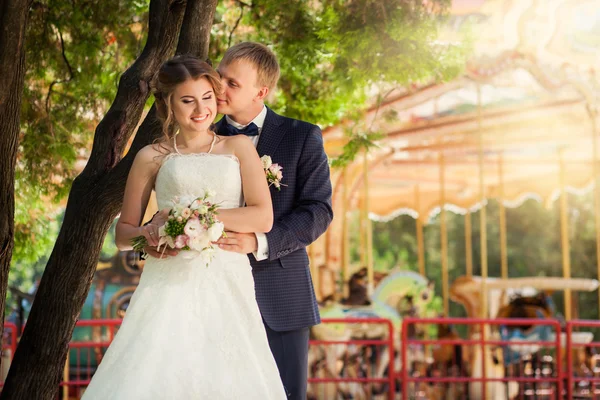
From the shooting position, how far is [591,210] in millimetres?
24875

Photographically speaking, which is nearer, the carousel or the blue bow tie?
the blue bow tie

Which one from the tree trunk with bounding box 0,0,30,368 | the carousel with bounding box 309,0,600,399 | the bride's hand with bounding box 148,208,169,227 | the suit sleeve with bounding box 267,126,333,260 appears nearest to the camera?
the bride's hand with bounding box 148,208,169,227

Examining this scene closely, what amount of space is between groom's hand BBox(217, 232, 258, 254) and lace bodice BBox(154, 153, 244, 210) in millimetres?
114

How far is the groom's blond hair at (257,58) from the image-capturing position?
321 cm

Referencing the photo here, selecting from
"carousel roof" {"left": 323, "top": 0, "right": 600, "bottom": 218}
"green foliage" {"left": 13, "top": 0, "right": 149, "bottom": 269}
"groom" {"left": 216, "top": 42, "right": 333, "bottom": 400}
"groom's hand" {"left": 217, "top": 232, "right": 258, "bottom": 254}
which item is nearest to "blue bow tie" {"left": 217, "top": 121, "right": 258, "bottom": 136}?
"groom" {"left": 216, "top": 42, "right": 333, "bottom": 400}

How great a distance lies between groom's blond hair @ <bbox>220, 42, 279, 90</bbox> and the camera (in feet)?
10.5

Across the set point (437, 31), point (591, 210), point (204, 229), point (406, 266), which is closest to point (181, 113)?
point (204, 229)

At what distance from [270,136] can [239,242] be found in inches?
19.8

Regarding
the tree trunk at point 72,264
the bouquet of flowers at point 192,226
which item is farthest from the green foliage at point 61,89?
the bouquet of flowers at point 192,226

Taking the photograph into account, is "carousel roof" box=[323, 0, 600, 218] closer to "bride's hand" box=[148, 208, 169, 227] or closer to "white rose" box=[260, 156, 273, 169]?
"white rose" box=[260, 156, 273, 169]

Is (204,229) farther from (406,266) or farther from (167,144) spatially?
(406,266)

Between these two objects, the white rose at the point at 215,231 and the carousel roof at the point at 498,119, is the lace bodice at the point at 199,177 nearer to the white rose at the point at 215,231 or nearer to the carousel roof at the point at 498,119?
the white rose at the point at 215,231

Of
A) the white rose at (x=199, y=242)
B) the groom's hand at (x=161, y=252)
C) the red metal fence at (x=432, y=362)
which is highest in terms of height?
the white rose at (x=199, y=242)

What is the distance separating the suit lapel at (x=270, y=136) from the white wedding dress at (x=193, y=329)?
0.94 feet
